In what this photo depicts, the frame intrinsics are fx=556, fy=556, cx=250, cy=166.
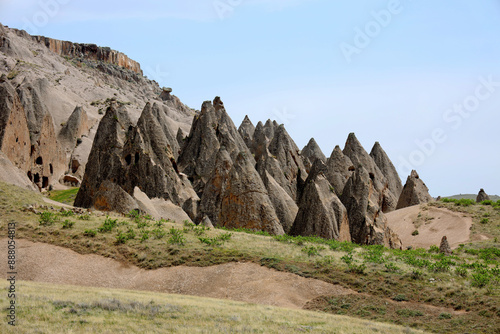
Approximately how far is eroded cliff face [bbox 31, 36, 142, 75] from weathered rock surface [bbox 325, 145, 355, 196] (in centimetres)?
11978

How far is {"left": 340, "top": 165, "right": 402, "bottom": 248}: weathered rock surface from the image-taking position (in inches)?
1483

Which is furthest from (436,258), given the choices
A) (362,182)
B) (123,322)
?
(123,322)

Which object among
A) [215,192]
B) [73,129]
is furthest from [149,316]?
[73,129]

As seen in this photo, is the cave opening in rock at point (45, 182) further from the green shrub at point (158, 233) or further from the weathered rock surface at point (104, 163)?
the green shrub at point (158, 233)

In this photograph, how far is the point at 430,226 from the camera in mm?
47312

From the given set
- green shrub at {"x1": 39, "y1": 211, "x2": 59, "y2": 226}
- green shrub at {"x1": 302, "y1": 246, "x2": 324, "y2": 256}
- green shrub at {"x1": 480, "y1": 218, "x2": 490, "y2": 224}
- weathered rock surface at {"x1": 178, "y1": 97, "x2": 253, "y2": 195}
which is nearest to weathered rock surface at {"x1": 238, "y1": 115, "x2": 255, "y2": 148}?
weathered rock surface at {"x1": 178, "y1": 97, "x2": 253, "y2": 195}

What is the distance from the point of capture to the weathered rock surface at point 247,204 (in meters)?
33.5

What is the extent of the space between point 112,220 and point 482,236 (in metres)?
28.9

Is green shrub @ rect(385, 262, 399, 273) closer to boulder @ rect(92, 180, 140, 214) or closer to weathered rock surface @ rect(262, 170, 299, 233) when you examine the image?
weathered rock surface @ rect(262, 170, 299, 233)

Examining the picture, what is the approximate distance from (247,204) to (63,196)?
24.4 meters

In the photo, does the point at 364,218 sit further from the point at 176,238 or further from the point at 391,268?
the point at 176,238

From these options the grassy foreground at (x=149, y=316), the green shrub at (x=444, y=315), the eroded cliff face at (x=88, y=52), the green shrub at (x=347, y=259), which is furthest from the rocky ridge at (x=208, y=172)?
the eroded cliff face at (x=88, y=52)

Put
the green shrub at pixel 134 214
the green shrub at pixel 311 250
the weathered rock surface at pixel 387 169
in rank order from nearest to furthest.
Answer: the green shrub at pixel 311 250 < the green shrub at pixel 134 214 < the weathered rock surface at pixel 387 169

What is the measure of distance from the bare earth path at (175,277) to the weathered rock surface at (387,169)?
146 feet
